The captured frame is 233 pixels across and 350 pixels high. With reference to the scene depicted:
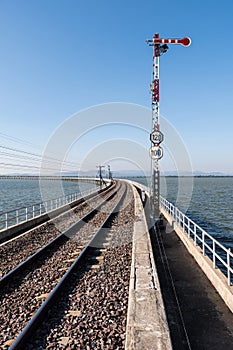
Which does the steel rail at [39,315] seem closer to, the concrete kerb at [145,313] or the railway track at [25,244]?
the concrete kerb at [145,313]

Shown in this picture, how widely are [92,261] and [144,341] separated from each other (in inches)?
203

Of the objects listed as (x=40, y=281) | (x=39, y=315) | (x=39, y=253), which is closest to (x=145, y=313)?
(x=39, y=315)

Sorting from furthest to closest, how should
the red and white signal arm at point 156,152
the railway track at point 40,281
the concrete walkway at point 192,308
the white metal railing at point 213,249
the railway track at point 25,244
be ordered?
the red and white signal arm at point 156,152 < the railway track at point 25,244 < the white metal railing at point 213,249 < the railway track at point 40,281 < the concrete walkway at point 192,308

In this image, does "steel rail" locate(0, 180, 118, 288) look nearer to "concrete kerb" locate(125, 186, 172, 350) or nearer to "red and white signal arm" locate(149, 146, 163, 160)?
"concrete kerb" locate(125, 186, 172, 350)

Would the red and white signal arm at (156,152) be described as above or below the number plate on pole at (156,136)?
below

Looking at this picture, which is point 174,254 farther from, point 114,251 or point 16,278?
point 16,278

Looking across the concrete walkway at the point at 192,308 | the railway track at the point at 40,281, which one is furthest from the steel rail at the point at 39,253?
the concrete walkway at the point at 192,308

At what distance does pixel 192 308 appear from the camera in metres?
5.76

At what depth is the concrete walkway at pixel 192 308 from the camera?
4.65m

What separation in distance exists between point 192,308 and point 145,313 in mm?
1360

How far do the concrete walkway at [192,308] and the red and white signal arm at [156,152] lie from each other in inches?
234

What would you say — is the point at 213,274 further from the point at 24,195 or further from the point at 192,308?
the point at 24,195

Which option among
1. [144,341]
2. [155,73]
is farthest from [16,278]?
[155,73]

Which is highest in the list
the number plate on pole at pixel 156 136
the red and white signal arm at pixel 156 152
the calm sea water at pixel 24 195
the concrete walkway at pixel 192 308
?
the number plate on pole at pixel 156 136
